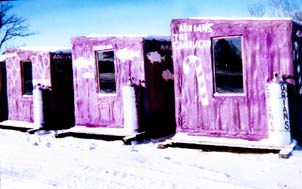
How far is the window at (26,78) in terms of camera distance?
13141 mm

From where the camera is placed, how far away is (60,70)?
1284 centimetres

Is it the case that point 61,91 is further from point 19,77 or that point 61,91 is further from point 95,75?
point 95,75

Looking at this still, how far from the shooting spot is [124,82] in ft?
34.0

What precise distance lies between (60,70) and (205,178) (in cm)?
793

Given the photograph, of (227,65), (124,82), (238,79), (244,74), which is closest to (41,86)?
(124,82)

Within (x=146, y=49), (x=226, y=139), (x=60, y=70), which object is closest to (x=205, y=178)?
(x=226, y=139)

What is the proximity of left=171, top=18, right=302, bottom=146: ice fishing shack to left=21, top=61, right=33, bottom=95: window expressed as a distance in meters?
6.10

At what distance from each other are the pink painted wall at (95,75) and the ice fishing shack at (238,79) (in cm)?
157

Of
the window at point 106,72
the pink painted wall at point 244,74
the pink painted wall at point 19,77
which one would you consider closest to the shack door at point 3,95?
the pink painted wall at point 19,77

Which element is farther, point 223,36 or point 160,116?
point 160,116

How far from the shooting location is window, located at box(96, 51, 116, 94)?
1062 centimetres

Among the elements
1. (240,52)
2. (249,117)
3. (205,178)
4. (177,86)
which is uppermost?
(240,52)

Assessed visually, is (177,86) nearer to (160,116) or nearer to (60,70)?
(160,116)

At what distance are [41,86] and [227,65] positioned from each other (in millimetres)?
6661
